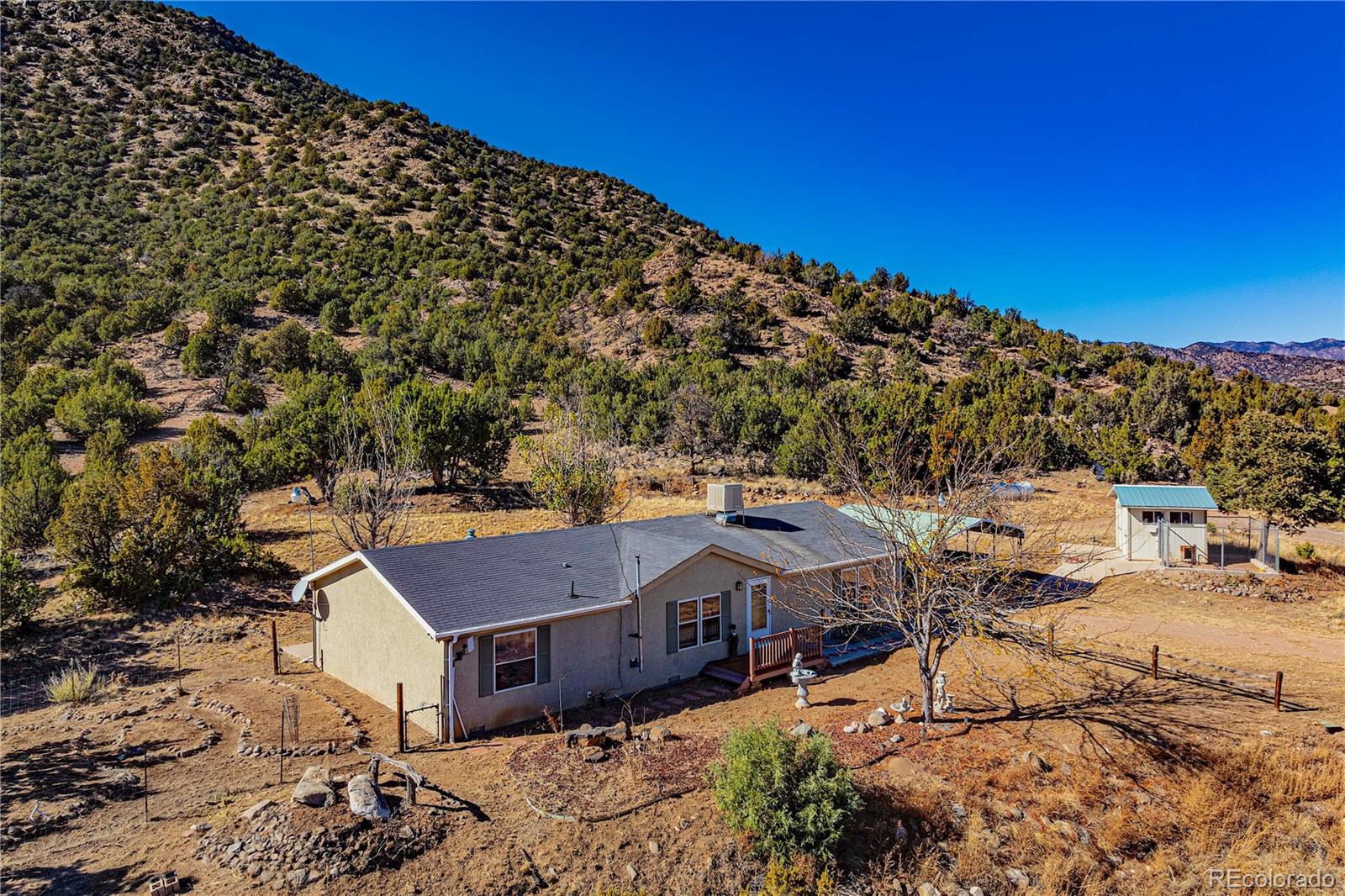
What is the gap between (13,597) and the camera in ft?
53.9

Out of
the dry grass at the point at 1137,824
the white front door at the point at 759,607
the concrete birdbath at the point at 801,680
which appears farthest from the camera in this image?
the white front door at the point at 759,607

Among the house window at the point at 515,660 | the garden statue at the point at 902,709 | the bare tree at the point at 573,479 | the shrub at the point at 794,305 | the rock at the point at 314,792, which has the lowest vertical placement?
the garden statue at the point at 902,709

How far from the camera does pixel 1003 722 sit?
39.6 feet

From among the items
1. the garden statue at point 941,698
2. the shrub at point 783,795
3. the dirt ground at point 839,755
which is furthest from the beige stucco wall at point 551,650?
the shrub at point 783,795

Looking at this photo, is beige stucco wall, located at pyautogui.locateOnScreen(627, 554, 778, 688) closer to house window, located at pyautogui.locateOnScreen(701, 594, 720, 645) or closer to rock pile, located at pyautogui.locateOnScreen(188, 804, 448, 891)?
house window, located at pyautogui.locateOnScreen(701, 594, 720, 645)

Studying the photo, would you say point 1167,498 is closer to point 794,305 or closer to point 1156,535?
point 1156,535

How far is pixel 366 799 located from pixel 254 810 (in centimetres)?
131

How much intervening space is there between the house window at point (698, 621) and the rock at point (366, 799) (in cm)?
676

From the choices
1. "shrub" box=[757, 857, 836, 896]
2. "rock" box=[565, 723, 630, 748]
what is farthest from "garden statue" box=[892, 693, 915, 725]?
"rock" box=[565, 723, 630, 748]

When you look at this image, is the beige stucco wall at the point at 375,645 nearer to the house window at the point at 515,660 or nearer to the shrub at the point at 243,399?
the house window at the point at 515,660

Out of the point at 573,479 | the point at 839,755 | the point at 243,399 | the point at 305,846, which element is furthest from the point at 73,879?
the point at 243,399

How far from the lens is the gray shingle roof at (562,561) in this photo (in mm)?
12273

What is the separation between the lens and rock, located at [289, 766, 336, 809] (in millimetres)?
8484

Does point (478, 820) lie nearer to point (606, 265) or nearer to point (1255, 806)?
point (1255, 806)
